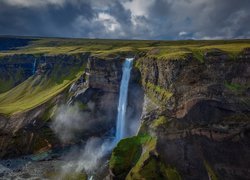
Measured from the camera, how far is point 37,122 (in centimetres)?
12562

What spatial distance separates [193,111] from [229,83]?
37.8 ft

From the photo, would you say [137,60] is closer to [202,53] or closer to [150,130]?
[202,53]

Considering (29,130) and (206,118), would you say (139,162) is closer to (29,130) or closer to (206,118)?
(206,118)

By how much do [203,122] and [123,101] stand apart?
4035 cm

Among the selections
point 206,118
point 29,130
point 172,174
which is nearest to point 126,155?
point 172,174

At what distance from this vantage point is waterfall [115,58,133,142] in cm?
11147

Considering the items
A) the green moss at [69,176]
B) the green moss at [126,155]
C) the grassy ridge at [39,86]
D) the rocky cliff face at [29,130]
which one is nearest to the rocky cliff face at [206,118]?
the green moss at [126,155]

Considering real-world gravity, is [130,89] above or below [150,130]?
above

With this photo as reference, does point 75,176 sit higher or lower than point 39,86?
lower

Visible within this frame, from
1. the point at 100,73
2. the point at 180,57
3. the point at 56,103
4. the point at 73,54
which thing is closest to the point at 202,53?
the point at 180,57

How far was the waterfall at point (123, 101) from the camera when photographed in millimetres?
111475

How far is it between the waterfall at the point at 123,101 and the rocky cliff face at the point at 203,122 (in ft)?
61.6

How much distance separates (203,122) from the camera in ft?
276

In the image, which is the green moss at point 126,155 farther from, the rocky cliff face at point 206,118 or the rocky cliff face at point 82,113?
the rocky cliff face at point 82,113
